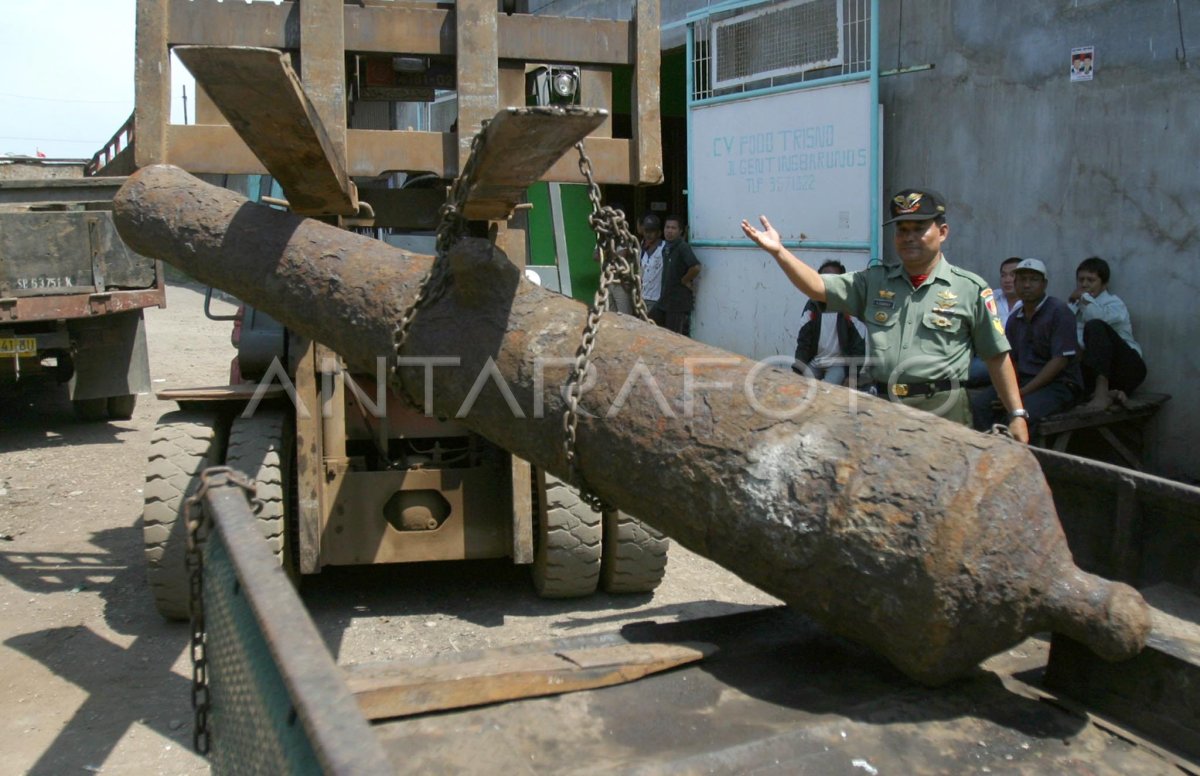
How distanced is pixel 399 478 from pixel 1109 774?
11.3 feet

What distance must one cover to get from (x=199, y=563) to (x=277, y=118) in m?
1.24

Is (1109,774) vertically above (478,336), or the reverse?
(478,336)

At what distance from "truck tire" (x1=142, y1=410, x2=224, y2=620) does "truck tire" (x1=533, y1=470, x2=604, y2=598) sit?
1.57 metres

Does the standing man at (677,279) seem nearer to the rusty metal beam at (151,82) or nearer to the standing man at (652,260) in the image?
the standing man at (652,260)

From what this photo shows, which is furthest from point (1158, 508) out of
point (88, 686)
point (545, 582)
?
point (88, 686)

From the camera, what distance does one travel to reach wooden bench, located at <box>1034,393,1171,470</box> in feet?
21.0

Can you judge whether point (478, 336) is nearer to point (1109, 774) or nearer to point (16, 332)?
point (1109, 774)

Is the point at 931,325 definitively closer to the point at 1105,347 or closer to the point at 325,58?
the point at 325,58

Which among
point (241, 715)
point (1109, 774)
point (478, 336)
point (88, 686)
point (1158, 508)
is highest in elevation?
point (478, 336)

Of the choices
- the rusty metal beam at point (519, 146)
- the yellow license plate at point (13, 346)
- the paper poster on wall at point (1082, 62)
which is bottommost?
the yellow license plate at point (13, 346)

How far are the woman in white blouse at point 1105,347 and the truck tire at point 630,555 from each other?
3128 mm

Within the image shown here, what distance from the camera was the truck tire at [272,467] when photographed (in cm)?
480

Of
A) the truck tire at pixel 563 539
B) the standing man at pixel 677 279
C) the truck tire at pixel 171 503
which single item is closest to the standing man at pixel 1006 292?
the truck tire at pixel 563 539

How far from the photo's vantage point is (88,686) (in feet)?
14.5
